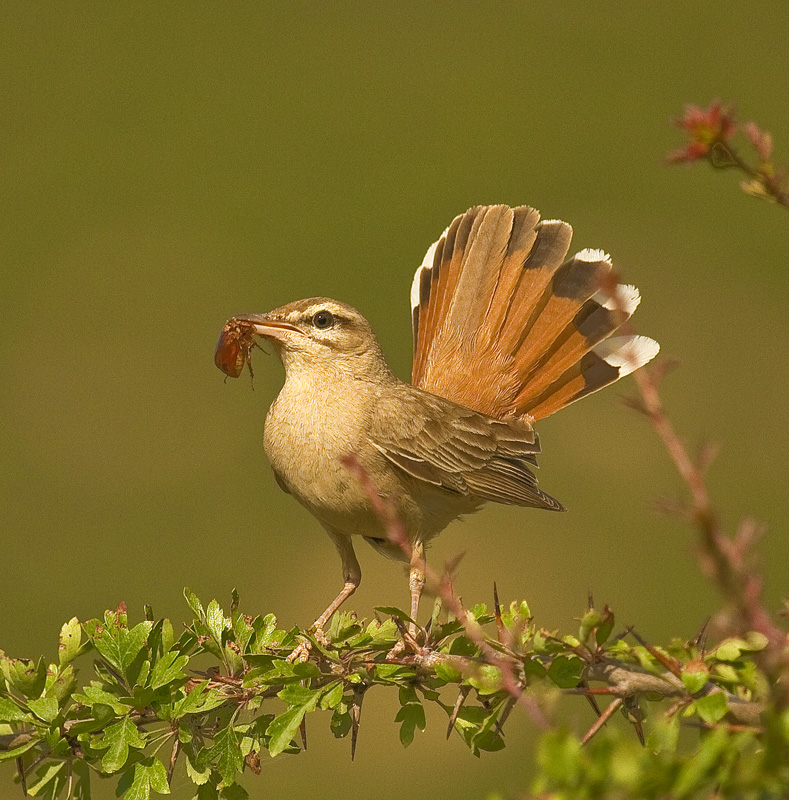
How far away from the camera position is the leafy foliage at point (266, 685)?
2.31m

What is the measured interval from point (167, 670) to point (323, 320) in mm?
2156

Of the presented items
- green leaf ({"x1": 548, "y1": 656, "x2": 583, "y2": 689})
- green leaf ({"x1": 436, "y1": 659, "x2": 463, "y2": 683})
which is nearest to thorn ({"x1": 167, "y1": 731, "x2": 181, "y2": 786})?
green leaf ({"x1": 436, "y1": 659, "x2": 463, "y2": 683})

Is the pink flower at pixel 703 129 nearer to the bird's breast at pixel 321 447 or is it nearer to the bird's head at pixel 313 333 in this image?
the bird's breast at pixel 321 447

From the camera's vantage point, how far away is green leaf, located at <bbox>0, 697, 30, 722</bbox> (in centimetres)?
272

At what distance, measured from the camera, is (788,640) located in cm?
177

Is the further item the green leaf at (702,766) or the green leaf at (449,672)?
the green leaf at (449,672)

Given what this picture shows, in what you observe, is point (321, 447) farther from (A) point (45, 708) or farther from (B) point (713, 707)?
(B) point (713, 707)

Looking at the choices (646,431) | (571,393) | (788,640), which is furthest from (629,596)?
(788,640)

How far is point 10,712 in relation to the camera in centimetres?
273

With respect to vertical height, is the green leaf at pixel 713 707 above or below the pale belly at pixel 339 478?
above

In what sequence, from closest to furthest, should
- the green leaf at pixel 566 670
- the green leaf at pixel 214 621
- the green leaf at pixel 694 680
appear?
the green leaf at pixel 694 680
the green leaf at pixel 566 670
the green leaf at pixel 214 621

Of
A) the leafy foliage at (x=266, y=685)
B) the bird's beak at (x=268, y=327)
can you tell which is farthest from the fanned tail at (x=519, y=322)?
the leafy foliage at (x=266, y=685)

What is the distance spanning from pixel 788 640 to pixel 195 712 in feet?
4.87

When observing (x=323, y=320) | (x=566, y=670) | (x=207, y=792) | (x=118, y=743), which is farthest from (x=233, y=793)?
(x=323, y=320)
